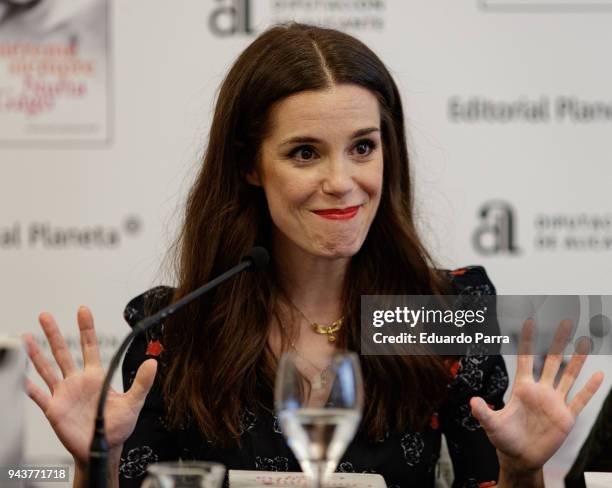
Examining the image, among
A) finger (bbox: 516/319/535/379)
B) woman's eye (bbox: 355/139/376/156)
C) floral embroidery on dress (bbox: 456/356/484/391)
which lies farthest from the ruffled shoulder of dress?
finger (bbox: 516/319/535/379)

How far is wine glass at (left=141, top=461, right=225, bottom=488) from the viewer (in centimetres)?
108

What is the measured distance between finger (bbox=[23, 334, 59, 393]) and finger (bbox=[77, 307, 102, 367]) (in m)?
0.07

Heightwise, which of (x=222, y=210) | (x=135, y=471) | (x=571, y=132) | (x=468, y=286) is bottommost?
(x=135, y=471)

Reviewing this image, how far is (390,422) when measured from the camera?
1.92m

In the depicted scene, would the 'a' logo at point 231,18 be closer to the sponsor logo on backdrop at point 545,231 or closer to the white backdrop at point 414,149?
the white backdrop at point 414,149

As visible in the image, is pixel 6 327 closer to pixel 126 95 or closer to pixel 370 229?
pixel 126 95

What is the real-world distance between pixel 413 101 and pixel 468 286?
31.2 inches

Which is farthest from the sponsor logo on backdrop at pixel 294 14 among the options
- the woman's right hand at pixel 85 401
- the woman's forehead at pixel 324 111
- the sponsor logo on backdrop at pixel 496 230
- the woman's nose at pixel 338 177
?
the woman's right hand at pixel 85 401

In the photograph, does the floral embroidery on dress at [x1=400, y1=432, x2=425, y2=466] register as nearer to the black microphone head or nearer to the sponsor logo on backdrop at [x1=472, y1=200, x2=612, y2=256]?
the black microphone head

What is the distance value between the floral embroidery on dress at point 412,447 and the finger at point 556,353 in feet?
1.31

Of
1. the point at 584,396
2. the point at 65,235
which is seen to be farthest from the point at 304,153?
the point at 65,235

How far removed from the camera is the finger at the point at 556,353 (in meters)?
1.56

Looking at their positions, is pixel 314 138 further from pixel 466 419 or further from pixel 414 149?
pixel 414 149

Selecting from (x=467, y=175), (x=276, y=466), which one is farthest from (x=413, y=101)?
(x=276, y=466)
